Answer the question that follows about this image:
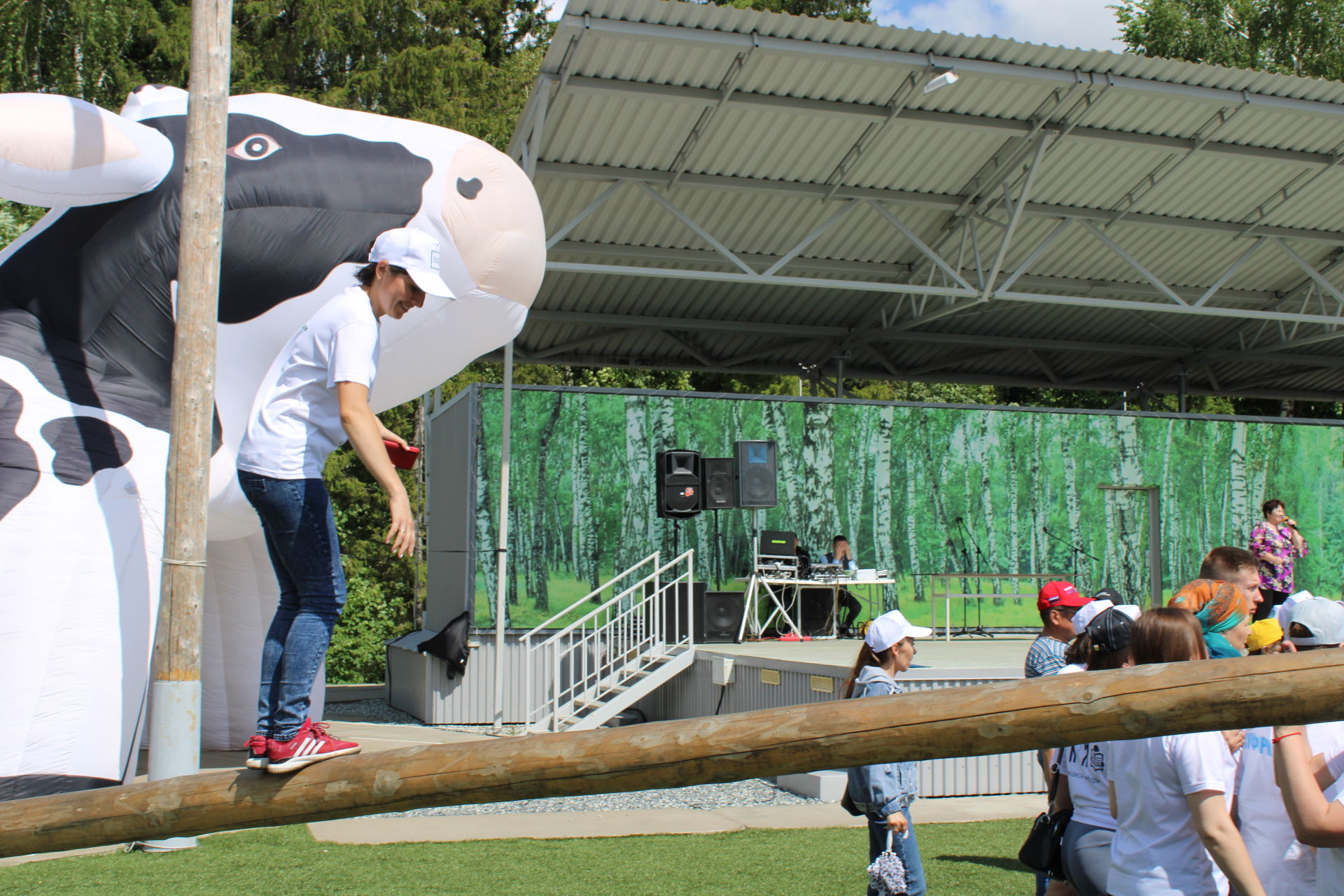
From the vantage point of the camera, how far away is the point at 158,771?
18.2 feet

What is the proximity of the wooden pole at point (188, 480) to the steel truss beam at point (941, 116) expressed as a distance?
5935 millimetres

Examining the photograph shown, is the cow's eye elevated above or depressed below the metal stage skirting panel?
above

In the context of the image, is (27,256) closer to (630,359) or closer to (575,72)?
(575,72)

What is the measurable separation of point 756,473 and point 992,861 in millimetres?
8147

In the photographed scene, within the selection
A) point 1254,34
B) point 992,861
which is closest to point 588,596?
point 992,861

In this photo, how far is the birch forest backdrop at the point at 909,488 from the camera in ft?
46.7

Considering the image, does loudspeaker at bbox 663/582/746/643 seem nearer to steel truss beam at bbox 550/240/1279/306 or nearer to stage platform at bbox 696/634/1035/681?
stage platform at bbox 696/634/1035/681

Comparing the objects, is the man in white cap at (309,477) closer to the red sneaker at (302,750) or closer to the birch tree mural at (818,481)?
the red sneaker at (302,750)

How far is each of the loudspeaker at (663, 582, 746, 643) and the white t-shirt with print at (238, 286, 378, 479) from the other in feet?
34.1

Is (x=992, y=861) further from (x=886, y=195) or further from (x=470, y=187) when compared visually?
(x=886, y=195)

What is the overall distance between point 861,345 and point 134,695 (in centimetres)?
1477

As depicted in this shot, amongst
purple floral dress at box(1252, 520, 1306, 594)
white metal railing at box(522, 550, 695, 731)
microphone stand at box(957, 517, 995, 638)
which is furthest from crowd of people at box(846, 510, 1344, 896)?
microphone stand at box(957, 517, 995, 638)

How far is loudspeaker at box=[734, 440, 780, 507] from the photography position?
575 inches

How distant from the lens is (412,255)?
3324mm
